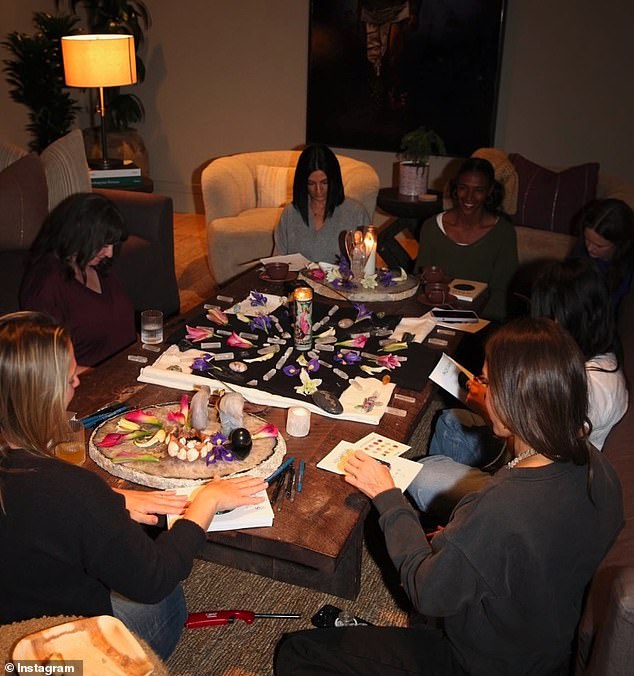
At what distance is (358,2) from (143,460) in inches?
176

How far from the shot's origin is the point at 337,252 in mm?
3381

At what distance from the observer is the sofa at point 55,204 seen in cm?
347

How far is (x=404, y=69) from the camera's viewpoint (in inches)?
210

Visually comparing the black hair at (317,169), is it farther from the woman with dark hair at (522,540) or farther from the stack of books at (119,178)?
the woman with dark hair at (522,540)

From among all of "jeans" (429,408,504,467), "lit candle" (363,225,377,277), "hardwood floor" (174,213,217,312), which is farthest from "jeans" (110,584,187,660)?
"hardwood floor" (174,213,217,312)

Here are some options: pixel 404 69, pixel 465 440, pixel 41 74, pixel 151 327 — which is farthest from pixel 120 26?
pixel 465 440

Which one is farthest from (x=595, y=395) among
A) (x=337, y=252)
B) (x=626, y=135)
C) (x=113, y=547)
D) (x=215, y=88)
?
(x=215, y=88)

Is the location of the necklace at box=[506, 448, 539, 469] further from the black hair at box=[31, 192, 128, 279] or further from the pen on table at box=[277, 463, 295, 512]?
the black hair at box=[31, 192, 128, 279]

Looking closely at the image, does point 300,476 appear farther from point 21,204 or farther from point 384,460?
point 21,204

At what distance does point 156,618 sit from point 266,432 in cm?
47

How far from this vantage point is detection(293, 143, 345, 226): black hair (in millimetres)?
3242

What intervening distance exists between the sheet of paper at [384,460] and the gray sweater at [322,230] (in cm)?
169

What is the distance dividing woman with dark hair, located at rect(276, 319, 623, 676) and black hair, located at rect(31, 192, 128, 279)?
1.48 m

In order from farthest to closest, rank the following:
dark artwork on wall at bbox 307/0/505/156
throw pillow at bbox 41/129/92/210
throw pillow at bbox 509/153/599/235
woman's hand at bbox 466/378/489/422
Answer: dark artwork on wall at bbox 307/0/505/156, throw pillow at bbox 509/153/599/235, throw pillow at bbox 41/129/92/210, woman's hand at bbox 466/378/489/422
